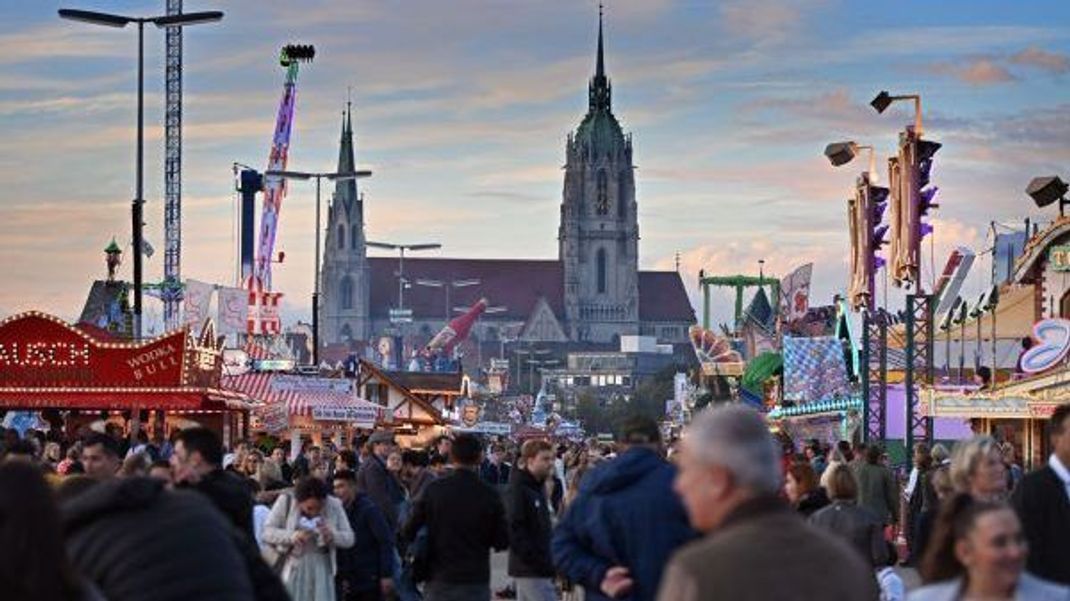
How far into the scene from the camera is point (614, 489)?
37.9 feet

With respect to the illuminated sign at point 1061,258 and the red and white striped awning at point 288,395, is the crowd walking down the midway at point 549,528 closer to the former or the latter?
the red and white striped awning at point 288,395

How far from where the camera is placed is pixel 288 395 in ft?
170

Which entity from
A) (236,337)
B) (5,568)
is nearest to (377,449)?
(5,568)

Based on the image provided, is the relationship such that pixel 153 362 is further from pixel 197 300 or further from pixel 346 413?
pixel 197 300

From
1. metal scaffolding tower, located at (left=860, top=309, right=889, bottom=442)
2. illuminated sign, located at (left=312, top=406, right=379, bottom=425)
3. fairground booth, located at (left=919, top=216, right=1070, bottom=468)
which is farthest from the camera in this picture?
illuminated sign, located at (left=312, top=406, right=379, bottom=425)

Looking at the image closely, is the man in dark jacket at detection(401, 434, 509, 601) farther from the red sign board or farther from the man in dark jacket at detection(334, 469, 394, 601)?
the red sign board

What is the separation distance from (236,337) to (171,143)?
20.2 meters

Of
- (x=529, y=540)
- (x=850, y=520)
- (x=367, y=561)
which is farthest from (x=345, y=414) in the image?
(x=850, y=520)

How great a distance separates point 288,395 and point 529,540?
116ft

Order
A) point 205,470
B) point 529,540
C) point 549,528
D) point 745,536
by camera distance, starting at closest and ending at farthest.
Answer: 1. point 745,536
2. point 205,470
3. point 529,540
4. point 549,528

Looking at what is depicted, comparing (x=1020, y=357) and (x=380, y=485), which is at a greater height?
(x=1020, y=357)

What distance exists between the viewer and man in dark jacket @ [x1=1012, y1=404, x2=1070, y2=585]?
1067cm

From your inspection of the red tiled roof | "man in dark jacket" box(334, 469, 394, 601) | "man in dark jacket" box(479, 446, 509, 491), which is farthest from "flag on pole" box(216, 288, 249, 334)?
"man in dark jacket" box(334, 469, 394, 601)

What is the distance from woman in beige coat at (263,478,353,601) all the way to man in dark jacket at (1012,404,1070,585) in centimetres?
564
